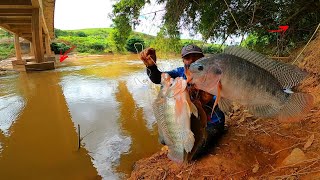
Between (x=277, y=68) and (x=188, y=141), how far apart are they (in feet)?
3.15

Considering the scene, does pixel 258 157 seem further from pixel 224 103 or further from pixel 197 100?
pixel 224 103

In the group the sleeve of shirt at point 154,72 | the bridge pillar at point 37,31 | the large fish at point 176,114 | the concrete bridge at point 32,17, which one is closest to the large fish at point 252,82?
the large fish at point 176,114

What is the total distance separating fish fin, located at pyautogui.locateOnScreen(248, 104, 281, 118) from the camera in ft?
6.81

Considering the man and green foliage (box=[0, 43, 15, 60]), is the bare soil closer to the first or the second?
the man

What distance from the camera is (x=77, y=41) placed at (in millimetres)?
38969

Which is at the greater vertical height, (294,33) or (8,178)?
(294,33)

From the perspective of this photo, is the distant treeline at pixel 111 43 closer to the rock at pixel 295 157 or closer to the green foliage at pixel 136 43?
the green foliage at pixel 136 43

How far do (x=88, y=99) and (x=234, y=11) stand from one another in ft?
15.9

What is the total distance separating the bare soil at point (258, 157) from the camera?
2.89 m

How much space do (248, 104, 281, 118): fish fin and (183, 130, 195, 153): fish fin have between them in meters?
0.57

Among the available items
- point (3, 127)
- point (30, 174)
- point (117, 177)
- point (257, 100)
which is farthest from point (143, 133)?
point (257, 100)

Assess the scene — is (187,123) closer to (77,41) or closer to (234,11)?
(234,11)

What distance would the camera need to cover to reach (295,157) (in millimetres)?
2928

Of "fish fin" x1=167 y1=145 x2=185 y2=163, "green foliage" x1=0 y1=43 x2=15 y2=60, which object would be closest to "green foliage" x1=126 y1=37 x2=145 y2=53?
"fish fin" x1=167 y1=145 x2=185 y2=163
